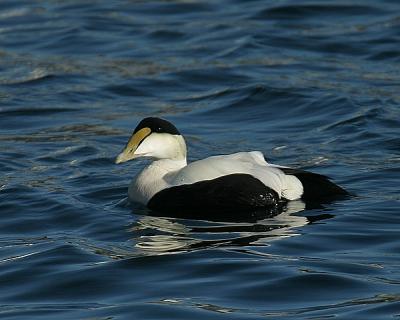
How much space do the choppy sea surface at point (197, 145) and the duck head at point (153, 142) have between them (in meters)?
0.44

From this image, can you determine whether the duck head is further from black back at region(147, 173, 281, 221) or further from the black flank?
the black flank

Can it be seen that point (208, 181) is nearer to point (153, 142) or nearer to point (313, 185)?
point (153, 142)

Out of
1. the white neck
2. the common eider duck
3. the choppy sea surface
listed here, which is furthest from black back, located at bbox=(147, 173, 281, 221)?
the white neck

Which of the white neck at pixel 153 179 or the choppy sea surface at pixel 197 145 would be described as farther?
the white neck at pixel 153 179

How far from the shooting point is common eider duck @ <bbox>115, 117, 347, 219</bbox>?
10.8m

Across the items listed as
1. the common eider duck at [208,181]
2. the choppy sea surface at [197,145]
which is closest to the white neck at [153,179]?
the common eider duck at [208,181]

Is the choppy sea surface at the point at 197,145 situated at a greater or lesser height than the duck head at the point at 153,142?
lesser

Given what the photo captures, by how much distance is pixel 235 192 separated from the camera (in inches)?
425

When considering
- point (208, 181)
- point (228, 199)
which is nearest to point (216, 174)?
point (208, 181)

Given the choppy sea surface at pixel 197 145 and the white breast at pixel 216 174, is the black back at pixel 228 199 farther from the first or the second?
the choppy sea surface at pixel 197 145

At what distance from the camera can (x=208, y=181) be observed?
35.6 feet

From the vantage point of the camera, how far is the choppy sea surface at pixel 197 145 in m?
8.72

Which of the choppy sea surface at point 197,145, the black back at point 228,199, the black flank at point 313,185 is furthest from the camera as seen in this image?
the black flank at point 313,185

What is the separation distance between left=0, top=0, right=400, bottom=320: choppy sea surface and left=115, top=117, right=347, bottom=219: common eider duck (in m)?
0.17
